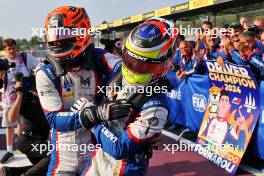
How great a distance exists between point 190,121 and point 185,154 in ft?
3.05

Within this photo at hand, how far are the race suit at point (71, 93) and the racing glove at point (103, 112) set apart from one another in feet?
1.19

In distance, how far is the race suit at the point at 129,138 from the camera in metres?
1.79

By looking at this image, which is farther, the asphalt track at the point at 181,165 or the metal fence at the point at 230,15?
A: the metal fence at the point at 230,15

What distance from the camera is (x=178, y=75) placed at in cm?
644

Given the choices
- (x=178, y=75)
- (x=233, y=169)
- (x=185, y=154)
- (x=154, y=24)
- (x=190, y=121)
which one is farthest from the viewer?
(x=178, y=75)

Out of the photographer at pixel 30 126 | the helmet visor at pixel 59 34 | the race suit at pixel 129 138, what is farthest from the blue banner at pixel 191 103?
the helmet visor at pixel 59 34

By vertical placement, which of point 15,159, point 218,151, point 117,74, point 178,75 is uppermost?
point 117,74

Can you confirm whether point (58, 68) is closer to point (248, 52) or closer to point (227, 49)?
point (248, 52)

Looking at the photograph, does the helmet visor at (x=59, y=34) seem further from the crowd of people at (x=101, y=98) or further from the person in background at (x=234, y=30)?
the person in background at (x=234, y=30)

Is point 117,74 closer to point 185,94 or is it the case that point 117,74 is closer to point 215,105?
point 215,105

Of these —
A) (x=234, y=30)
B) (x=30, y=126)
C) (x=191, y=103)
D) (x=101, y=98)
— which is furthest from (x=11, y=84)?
(x=234, y=30)

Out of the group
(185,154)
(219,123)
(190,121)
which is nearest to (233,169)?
(219,123)

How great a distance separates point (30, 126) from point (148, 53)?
8.19 feet

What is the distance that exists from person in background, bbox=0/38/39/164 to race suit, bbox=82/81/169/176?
341 cm
